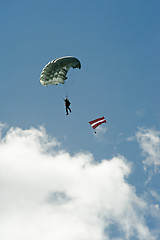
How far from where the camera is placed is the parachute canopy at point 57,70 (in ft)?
178

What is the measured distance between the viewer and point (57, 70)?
2165 inches

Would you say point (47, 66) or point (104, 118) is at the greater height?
point (47, 66)

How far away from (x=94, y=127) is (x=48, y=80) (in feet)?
32.7

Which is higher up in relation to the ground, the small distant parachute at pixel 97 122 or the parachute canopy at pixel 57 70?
the parachute canopy at pixel 57 70

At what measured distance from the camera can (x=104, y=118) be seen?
2291 inches

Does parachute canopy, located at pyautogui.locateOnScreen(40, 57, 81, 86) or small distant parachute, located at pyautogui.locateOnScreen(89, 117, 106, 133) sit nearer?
parachute canopy, located at pyautogui.locateOnScreen(40, 57, 81, 86)

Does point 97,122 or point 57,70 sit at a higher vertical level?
point 57,70

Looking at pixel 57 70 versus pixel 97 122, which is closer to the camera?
pixel 57 70

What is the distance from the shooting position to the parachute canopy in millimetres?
54359

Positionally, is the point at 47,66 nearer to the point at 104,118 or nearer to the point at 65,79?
the point at 65,79

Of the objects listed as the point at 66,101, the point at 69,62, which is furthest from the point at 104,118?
the point at 69,62

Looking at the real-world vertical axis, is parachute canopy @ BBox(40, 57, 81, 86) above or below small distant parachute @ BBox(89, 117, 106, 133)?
above

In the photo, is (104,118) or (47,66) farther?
(104,118)

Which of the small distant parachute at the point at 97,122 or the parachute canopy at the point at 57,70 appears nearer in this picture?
the parachute canopy at the point at 57,70
